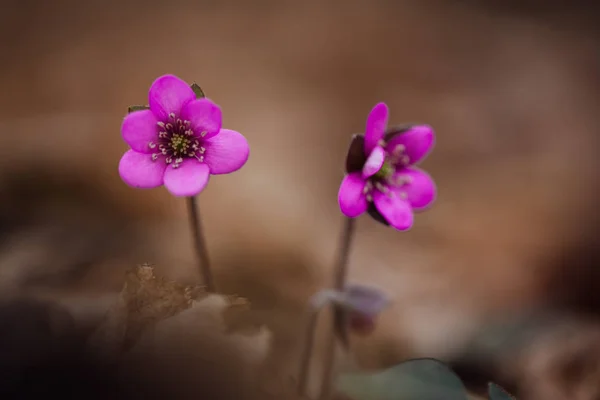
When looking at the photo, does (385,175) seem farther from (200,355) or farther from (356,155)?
(200,355)

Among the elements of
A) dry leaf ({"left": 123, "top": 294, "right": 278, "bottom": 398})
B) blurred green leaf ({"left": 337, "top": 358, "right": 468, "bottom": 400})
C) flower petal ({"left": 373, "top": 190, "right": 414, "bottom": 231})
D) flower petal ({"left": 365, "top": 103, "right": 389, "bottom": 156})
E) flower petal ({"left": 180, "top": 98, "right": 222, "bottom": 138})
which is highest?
flower petal ({"left": 180, "top": 98, "right": 222, "bottom": 138})

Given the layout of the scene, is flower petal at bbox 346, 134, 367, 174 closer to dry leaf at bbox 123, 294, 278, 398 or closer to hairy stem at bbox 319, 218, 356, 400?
hairy stem at bbox 319, 218, 356, 400

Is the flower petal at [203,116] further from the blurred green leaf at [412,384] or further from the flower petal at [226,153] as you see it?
the blurred green leaf at [412,384]

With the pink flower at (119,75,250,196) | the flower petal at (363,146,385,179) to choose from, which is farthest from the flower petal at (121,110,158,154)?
the flower petal at (363,146,385,179)

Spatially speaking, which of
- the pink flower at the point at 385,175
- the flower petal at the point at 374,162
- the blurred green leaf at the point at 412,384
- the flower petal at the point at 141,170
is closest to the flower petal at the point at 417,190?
the pink flower at the point at 385,175

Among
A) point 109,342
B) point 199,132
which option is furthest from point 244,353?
point 199,132

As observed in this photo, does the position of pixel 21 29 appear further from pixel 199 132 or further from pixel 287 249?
pixel 199 132

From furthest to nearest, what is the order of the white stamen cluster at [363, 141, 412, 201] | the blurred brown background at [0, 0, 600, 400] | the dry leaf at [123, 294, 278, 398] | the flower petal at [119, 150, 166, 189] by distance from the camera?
the blurred brown background at [0, 0, 600, 400], the white stamen cluster at [363, 141, 412, 201], the flower petal at [119, 150, 166, 189], the dry leaf at [123, 294, 278, 398]
